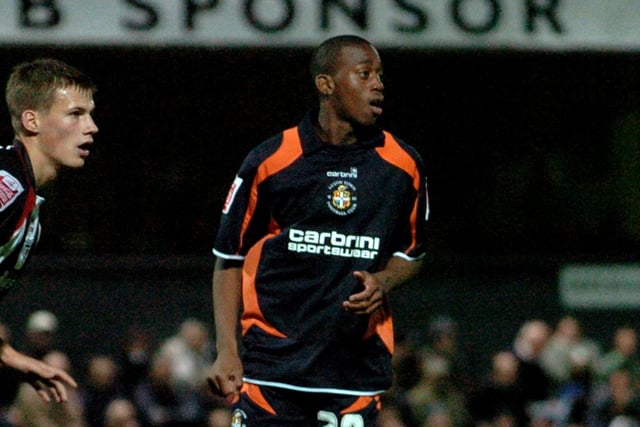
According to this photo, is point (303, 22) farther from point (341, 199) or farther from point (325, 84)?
point (341, 199)

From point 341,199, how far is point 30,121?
1129mm

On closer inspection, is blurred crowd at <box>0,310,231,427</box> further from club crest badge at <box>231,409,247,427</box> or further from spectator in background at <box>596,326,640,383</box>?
club crest badge at <box>231,409,247,427</box>

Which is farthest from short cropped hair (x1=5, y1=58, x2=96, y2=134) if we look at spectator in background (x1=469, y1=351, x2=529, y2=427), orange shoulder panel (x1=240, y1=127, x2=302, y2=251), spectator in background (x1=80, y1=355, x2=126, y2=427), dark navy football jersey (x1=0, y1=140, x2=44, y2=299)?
spectator in background (x1=469, y1=351, x2=529, y2=427)

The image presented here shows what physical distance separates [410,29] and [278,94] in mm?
2761

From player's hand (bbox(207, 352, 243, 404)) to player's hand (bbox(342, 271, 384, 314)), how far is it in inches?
18.8

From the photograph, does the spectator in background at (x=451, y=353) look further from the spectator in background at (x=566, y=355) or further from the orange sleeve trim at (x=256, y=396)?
the orange sleeve trim at (x=256, y=396)

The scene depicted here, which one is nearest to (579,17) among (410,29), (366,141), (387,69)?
(410,29)

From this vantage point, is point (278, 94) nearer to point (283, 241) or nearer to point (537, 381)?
point (537, 381)

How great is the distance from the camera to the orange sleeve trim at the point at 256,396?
209 inches

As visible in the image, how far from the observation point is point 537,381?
1188 cm

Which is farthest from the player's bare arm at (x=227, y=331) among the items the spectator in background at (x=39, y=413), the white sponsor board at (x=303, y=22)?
the white sponsor board at (x=303, y=22)

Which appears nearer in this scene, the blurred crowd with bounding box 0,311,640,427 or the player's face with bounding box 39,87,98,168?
the player's face with bounding box 39,87,98,168

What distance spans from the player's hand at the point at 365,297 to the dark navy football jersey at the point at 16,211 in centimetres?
108

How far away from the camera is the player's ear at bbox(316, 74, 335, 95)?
5.39 meters
